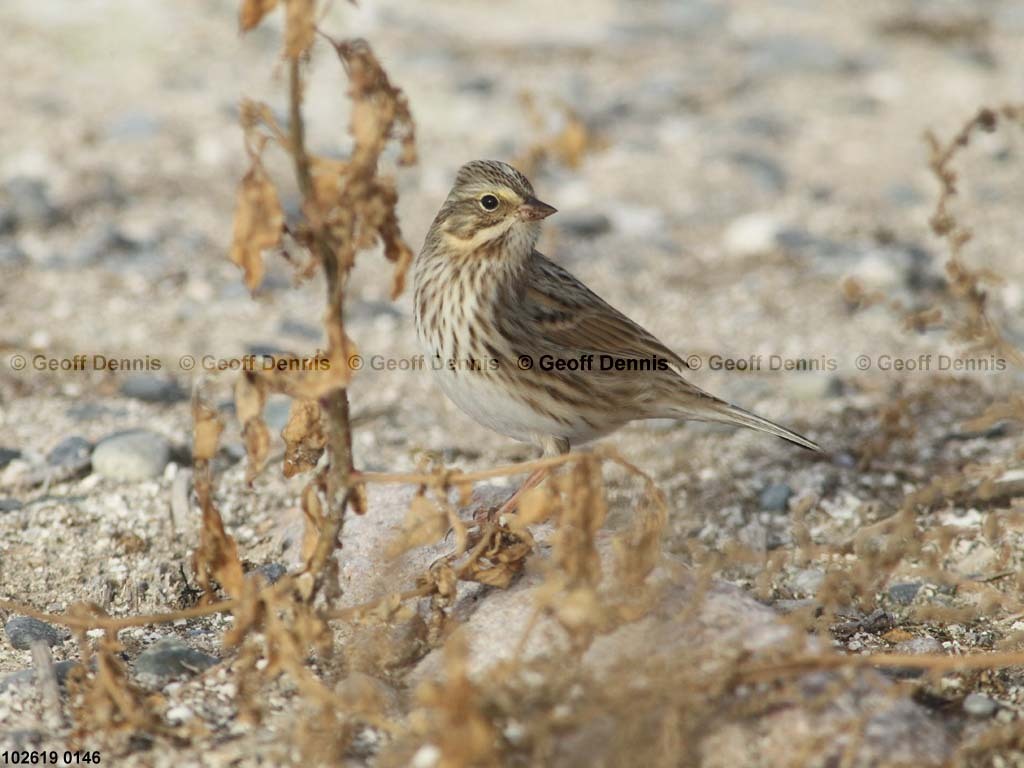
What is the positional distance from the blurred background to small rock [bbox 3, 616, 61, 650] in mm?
77

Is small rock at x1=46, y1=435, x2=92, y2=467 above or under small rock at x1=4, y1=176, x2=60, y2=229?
under

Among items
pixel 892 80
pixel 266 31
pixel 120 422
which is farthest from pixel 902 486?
pixel 266 31

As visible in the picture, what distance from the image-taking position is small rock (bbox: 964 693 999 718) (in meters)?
3.41

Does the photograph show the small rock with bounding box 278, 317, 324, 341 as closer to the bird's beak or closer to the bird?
the bird

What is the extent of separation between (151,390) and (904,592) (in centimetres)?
330

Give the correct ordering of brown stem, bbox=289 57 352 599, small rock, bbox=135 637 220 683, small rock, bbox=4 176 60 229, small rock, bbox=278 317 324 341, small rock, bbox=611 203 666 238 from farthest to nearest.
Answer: small rock, bbox=611 203 666 238 < small rock, bbox=4 176 60 229 < small rock, bbox=278 317 324 341 < small rock, bbox=135 637 220 683 < brown stem, bbox=289 57 352 599

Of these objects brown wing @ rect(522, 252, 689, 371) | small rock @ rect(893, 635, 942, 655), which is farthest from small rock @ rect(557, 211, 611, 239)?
small rock @ rect(893, 635, 942, 655)

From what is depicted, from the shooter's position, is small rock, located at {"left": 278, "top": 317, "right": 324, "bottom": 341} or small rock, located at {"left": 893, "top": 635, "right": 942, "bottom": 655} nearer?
small rock, located at {"left": 893, "top": 635, "right": 942, "bottom": 655}

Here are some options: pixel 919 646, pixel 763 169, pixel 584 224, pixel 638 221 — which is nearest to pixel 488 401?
pixel 919 646

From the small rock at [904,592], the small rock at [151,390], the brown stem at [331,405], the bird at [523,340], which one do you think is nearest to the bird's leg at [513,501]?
the bird at [523,340]

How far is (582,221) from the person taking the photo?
8438mm

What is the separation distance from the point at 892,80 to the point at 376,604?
369 inches

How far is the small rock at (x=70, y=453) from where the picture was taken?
507 centimetres

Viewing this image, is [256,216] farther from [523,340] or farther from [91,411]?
[91,411]
